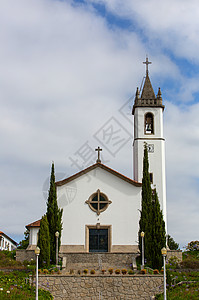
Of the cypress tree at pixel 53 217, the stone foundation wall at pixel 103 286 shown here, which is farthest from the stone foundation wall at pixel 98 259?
the stone foundation wall at pixel 103 286

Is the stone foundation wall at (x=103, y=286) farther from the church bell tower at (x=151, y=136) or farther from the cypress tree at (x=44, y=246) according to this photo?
the church bell tower at (x=151, y=136)

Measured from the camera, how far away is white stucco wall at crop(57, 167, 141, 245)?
109 feet

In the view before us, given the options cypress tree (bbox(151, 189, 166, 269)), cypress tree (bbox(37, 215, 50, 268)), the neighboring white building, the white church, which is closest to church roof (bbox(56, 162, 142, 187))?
the white church

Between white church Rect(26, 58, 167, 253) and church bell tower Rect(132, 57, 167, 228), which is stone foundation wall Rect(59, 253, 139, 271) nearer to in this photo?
white church Rect(26, 58, 167, 253)

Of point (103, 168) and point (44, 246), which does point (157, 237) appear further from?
point (103, 168)

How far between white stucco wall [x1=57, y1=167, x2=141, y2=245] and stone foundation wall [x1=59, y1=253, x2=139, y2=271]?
2.41 metres

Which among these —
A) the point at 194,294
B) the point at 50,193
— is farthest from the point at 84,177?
the point at 194,294

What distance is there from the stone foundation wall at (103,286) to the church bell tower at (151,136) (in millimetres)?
13026

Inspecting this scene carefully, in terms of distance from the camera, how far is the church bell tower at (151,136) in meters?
36.9

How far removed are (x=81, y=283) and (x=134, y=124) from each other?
19.3 meters

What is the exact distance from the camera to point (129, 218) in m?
33.5

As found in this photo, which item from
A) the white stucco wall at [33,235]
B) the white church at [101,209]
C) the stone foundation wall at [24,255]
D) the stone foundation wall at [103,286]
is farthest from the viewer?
the white stucco wall at [33,235]

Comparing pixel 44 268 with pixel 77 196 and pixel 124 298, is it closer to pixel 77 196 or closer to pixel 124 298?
pixel 124 298

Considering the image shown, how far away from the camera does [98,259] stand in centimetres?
3041
